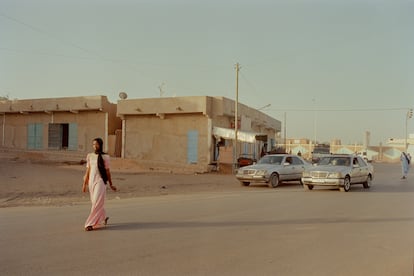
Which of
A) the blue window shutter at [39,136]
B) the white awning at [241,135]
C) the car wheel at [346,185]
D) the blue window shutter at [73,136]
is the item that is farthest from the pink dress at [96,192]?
the blue window shutter at [39,136]

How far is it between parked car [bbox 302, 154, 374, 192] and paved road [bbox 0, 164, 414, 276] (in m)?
4.38

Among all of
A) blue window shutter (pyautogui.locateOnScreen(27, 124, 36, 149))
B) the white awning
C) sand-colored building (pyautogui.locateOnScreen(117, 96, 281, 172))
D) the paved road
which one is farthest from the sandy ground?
blue window shutter (pyautogui.locateOnScreen(27, 124, 36, 149))

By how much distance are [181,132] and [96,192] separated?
74.7ft

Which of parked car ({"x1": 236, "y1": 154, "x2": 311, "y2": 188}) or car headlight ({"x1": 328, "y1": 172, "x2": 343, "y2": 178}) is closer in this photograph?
car headlight ({"x1": 328, "y1": 172, "x2": 343, "y2": 178})

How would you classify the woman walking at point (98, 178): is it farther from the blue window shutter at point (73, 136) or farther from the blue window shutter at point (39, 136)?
the blue window shutter at point (39, 136)

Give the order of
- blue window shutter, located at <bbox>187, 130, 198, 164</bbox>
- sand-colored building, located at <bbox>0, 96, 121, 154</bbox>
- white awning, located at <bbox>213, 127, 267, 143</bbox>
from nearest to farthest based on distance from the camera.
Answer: white awning, located at <bbox>213, 127, 267, 143</bbox>, blue window shutter, located at <bbox>187, 130, 198, 164</bbox>, sand-colored building, located at <bbox>0, 96, 121, 154</bbox>

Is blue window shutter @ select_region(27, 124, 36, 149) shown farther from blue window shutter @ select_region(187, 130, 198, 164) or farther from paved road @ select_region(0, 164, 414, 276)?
paved road @ select_region(0, 164, 414, 276)

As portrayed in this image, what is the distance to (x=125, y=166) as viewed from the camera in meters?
29.9

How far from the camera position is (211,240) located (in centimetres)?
812

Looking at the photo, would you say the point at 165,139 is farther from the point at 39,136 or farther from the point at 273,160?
the point at 39,136

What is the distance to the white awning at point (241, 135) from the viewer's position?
95.8 ft

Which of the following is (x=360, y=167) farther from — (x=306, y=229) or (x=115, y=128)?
(x=115, y=128)

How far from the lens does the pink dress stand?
898cm

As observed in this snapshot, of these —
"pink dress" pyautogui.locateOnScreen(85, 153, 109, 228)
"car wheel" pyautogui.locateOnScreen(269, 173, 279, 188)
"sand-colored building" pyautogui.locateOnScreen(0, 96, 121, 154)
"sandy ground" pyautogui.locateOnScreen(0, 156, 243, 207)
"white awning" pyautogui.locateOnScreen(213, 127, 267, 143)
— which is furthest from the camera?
"sand-colored building" pyautogui.locateOnScreen(0, 96, 121, 154)
